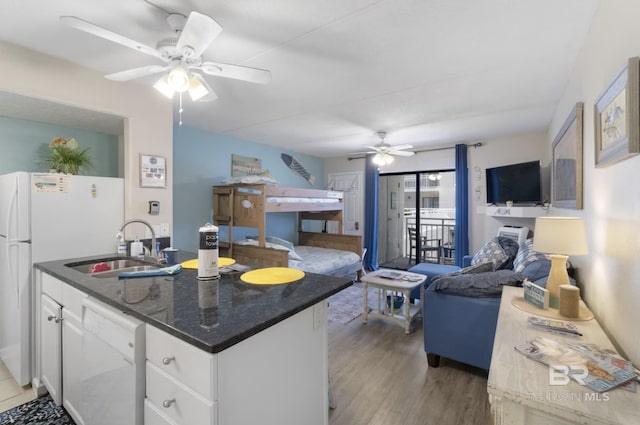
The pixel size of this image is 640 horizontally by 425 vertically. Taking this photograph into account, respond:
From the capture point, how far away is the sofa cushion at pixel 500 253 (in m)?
3.08

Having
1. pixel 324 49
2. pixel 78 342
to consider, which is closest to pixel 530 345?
pixel 324 49

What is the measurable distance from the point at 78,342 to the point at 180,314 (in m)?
0.96

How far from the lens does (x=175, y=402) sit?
0.99 meters

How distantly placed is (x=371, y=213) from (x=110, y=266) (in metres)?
4.60

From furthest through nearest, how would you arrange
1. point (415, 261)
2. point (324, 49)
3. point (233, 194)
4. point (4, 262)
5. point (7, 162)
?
point (415, 261) < point (233, 194) < point (7, 162) < point (4, 262) < point (324, 49)

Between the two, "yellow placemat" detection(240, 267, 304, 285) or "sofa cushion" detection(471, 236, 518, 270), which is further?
"sofa cushion" detection(471, 236, 518, 270)

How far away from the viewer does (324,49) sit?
197cm

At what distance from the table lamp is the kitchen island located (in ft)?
3.98

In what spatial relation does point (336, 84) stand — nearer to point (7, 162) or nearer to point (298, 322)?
point (298, 322)

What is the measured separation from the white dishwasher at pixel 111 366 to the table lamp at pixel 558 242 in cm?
207

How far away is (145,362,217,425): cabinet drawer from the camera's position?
2.95 ft

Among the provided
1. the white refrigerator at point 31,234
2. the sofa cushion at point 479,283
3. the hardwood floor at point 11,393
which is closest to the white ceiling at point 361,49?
the white refrigerator at point 31,234

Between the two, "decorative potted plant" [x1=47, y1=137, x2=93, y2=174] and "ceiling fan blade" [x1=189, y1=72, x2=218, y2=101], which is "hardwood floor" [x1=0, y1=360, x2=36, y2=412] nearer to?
"decorative potted plant" [x1=47, y1=137, x2=93, y2=174]

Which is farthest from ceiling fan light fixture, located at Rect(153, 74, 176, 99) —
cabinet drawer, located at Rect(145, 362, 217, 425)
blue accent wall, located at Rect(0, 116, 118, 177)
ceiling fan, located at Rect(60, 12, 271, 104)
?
blue accent wall, located at Rect(0, 116, 118, 177)
